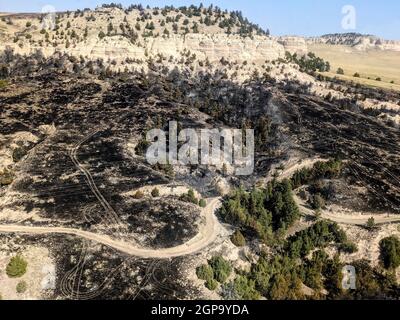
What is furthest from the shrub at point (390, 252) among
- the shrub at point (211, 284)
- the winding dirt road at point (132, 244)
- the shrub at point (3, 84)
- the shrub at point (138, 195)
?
the shrub at point (3, 84)

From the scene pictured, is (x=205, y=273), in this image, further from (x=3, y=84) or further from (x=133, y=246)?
(x=3, y=84)

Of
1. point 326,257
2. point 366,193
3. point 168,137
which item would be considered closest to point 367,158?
point 366,193

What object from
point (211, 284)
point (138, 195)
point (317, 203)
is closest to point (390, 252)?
point (317, 203)

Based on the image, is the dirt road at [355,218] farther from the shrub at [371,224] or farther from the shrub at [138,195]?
the shrub at [138,195]

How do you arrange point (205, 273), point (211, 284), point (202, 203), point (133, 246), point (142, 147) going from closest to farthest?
point (211, 284) → point (205, 273) → point (133, 246) → point (202, 203) → point (142, 147)

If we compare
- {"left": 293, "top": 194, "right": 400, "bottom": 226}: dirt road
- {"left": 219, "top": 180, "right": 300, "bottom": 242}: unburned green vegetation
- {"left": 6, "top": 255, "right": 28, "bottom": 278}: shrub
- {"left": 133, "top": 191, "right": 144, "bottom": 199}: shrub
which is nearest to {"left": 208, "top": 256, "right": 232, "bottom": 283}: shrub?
{"left": 219, "top": 180, "right": 300, "bottom": 242}: unburned green vegetation

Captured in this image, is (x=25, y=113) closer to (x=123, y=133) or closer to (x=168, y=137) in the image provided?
(x=123, y=133)

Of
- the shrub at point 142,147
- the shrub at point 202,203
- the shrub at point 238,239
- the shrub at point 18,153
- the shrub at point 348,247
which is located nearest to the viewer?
the shrub at point 238,239
